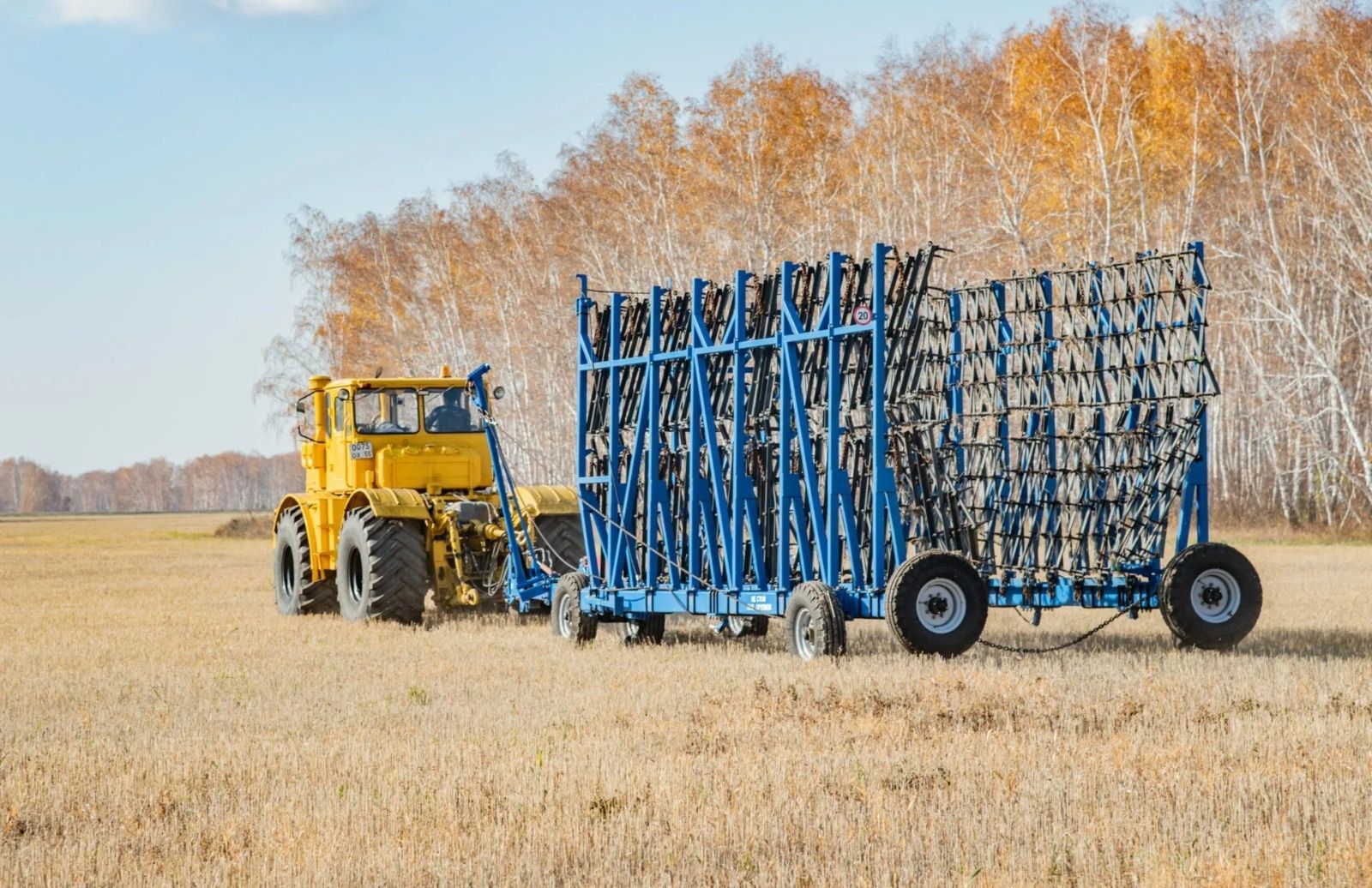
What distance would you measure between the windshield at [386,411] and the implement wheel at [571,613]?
3357 mm

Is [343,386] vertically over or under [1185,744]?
over

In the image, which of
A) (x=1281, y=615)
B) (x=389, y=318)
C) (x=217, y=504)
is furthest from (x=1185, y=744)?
(x=217, y=504)

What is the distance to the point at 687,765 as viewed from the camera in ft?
26.2

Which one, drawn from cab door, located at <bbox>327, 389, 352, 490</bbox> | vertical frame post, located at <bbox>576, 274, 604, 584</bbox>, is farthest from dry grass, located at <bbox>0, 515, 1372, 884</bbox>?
cab door, located at <bbox>327, 389, 352, 490</bbox>

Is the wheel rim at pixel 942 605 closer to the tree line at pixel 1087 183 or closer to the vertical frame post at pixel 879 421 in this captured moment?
the vertical frame post at pixel 879 421

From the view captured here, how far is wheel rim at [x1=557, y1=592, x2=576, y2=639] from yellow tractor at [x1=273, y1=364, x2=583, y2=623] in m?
0.47

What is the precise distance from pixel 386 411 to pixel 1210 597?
8.82m

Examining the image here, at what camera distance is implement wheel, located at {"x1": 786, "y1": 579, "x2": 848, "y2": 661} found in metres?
12.0

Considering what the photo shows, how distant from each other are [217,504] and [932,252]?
175 m

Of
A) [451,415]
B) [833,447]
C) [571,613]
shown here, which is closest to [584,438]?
[571,613]

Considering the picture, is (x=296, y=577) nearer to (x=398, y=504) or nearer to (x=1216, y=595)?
(x=398, y=504)

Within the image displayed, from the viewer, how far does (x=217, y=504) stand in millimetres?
179625

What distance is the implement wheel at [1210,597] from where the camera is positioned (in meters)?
12.6

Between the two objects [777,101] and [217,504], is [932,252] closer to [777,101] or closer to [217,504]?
[777,101]
